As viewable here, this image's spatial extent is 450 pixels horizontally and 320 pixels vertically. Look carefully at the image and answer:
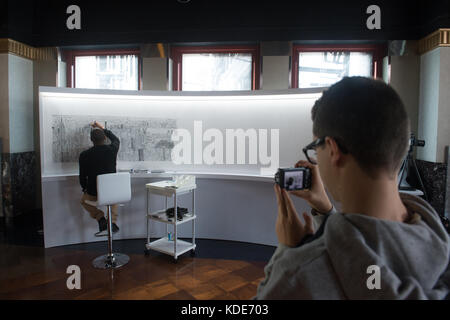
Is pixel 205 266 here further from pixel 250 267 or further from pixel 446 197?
pixel 446 197

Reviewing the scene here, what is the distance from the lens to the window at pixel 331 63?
4.28 m

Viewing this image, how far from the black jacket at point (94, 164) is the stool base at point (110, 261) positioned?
77 centimetres

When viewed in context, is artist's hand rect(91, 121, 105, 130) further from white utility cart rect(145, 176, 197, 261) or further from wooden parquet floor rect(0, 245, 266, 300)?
wooden parquet floor rect(0, 245, 266, 300)

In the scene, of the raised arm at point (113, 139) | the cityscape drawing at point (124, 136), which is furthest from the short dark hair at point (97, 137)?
the cityscape drawing at point (124, 136)

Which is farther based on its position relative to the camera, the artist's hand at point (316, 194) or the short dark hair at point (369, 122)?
the artist's hand at point (316, 194)

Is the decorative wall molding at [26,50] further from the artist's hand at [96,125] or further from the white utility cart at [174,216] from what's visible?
the white utility cart at [174,216]

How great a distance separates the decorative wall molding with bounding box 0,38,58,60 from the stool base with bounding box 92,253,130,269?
138 inches

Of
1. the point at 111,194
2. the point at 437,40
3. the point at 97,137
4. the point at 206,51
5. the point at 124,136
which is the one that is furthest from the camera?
the point at 206,51

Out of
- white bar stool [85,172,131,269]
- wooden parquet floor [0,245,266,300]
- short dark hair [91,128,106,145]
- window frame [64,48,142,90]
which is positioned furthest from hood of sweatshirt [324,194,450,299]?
window frame [64,48,142,90]

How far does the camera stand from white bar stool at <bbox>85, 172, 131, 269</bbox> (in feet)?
9.66

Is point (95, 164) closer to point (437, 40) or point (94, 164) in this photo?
point (94, 164)

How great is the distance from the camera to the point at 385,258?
1.77 ft

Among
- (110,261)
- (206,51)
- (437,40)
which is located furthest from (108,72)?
(437,40)

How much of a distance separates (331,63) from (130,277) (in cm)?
411
